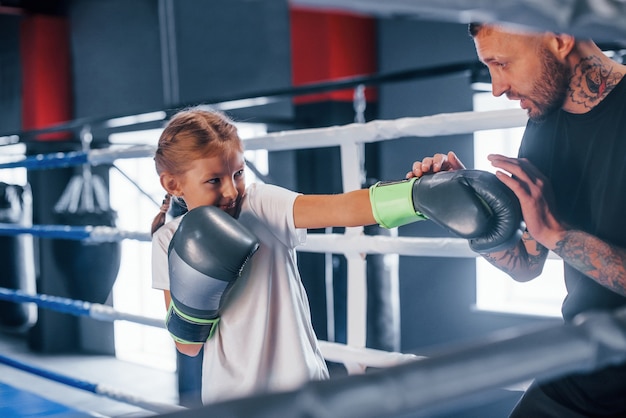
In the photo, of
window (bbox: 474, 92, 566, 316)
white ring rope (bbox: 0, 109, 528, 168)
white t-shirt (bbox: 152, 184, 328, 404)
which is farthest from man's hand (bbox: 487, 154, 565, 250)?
window (bbox: 474, 92, 566, 316)

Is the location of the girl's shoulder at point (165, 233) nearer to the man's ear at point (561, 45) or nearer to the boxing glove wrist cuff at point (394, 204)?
the boxing glove wrist cuff at point (394, 204)

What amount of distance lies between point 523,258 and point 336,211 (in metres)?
0.30

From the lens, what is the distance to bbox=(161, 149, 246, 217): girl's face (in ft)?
3.60

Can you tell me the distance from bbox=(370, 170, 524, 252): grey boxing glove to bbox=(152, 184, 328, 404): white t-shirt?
252 mm

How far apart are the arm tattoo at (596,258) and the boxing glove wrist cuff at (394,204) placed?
0.20 metres

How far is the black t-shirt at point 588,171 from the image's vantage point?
923mm

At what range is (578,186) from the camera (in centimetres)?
98

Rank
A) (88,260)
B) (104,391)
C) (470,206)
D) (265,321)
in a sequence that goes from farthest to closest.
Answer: (88,260), (104,391), (265,321), (470,206)

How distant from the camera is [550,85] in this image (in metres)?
0.97

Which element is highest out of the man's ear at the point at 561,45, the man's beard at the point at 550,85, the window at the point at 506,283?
the man's ear at the point at 561,45

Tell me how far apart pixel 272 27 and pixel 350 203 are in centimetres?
327

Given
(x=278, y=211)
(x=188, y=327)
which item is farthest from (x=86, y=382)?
(x=278, y=211)

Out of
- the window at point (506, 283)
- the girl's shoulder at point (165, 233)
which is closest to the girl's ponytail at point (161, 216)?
the girl's shoulder at point (165, 233)

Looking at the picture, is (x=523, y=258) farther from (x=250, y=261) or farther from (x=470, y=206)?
(x=250, y=261)
